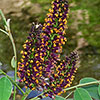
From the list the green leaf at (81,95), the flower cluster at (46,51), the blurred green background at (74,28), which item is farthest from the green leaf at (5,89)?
the blurred green background at (74,28)

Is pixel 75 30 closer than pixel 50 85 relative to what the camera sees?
No

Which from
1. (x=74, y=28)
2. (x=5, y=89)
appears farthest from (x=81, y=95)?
(x=74, y=28)

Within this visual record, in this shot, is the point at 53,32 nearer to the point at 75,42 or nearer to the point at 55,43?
the point at 55,43

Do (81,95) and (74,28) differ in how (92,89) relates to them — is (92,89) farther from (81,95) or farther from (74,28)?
(74,28)

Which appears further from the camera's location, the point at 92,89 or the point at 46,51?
the point at 92,89

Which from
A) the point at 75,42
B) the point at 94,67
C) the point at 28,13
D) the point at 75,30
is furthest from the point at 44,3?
the point at 94,67

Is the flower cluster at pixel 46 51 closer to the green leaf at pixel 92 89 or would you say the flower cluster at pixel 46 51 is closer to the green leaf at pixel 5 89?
the green leaf at pixel 5 89
